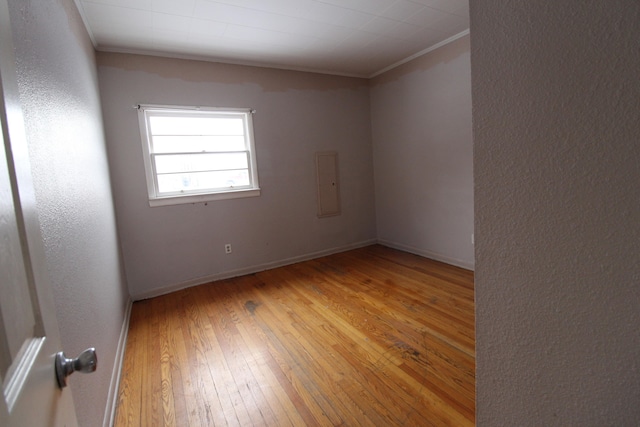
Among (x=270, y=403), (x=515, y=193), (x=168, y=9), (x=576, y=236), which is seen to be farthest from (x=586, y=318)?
(x=168, y=9)

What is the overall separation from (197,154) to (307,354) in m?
2.47

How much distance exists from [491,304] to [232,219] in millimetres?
3178

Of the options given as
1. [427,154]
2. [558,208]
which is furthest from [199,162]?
[558,208]

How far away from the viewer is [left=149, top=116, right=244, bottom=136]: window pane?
3166mm

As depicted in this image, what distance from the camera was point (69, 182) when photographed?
1.40m

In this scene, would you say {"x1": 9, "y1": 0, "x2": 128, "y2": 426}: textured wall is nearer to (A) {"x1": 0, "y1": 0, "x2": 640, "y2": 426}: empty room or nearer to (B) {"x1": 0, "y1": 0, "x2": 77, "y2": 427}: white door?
(A) {"x1": 0, "y1": 0, "x2": 640, "y2": 426}: empty room

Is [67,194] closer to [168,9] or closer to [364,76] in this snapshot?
[168,9]

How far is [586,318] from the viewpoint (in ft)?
2.00

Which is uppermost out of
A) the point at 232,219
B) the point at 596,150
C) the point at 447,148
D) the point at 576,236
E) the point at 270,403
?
the point at 447,148

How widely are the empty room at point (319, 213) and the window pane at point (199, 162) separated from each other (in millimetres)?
22

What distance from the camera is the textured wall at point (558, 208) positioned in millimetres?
540

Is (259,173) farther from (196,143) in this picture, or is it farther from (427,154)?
(427,154)

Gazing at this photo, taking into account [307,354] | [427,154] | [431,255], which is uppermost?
[427,154]

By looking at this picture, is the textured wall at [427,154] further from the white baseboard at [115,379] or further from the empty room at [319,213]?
the white baseboard at [115,379]
